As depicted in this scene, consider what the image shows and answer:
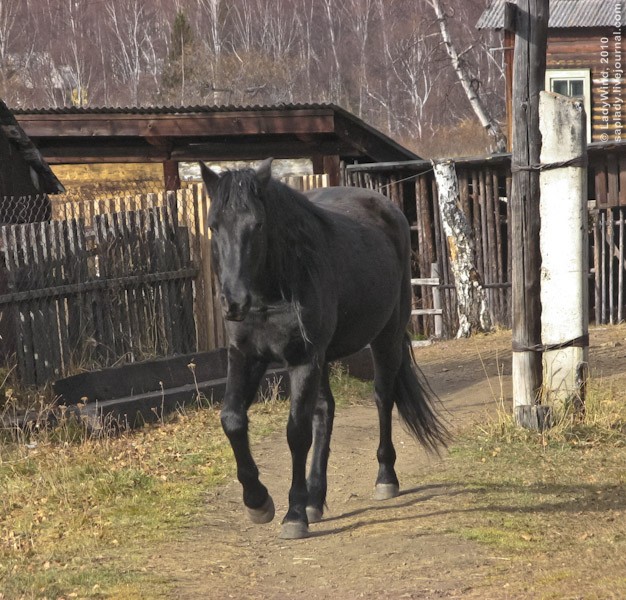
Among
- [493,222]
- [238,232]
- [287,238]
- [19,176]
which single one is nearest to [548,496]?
[287,238]

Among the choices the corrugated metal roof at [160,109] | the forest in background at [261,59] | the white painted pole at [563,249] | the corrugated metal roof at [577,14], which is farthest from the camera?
the forest in background at [261,59]

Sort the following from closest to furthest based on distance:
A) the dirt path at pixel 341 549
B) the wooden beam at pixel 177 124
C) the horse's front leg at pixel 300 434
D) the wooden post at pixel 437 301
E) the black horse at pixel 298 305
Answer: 1. the dirt path at pixel 341 549
2. the black horse at pixel 298 305
3. the horse's front leg at pixel 300 434
4. the wooden beam at pixel 177 124
5. the wooden post at pixel 437 301

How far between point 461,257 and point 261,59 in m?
37.2

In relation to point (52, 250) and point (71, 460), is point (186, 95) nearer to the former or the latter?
point (52, 250)

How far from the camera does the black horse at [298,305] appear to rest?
17.6ft

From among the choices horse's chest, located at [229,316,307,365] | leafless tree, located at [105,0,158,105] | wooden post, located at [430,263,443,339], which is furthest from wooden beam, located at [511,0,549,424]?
leafless tree, located at [105,0,158,105]

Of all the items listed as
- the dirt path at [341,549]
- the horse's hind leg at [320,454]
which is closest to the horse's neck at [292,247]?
the horse's hind leg at [320,454]

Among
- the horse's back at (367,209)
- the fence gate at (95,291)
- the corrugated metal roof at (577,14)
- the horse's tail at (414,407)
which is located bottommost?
the horse's tail at (414,407)

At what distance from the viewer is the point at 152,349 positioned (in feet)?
36.2

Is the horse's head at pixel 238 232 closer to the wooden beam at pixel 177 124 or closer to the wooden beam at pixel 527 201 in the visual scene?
the wooden beam at pixel 527 201

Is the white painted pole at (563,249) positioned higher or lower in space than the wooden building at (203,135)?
lower

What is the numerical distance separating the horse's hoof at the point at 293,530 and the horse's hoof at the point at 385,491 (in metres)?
1.03

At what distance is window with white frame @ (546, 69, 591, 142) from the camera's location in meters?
23.9

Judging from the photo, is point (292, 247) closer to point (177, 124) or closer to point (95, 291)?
point (95, 291)
